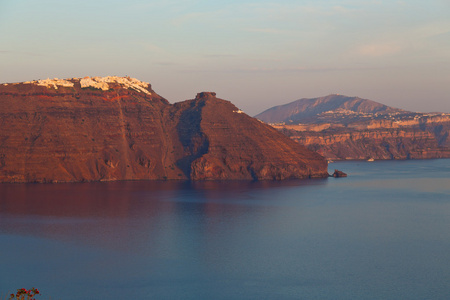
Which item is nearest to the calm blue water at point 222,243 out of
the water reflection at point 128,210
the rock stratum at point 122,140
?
the water reflection at point 128,210

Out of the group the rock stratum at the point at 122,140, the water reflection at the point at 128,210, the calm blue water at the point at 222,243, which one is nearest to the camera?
the calm blue water at the point at 222,243

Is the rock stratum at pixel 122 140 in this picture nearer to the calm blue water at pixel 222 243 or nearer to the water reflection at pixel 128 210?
the water reflection at pixel 128 210

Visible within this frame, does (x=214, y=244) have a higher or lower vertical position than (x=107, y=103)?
lower

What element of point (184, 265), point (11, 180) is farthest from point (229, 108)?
point (184, 265)

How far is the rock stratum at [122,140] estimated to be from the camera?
147125mm

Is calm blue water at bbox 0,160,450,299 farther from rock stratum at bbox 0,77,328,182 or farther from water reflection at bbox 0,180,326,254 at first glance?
rock stratum at bbox 0,77,328,182

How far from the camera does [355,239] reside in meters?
82.1

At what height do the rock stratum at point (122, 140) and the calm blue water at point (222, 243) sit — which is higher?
the rock stratum at point (122, 140)

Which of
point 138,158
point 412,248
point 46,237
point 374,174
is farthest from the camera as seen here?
point 374,174

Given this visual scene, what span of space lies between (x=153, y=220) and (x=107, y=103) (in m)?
78.9

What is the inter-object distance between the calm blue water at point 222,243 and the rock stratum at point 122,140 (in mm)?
14051

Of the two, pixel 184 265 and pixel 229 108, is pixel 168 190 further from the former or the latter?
pixel 184 265

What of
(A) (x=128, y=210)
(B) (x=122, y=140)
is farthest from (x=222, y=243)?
(B) (x=122, y=140)

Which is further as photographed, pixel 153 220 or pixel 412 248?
pixel 153 220
